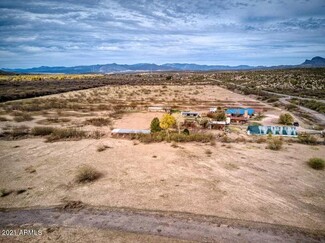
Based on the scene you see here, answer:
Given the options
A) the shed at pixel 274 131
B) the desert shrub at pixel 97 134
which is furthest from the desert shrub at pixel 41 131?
the shed at pixel 274 131

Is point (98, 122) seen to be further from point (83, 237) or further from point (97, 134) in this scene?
point (83, 237)

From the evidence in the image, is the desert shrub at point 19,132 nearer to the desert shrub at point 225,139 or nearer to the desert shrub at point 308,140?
the desert shrub at point 225,139

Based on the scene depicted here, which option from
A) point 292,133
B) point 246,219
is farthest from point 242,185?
point 292,133

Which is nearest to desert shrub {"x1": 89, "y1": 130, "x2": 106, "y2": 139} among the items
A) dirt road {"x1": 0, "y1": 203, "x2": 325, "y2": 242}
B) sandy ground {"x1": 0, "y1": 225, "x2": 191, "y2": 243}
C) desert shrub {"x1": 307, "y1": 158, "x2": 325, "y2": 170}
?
dirt road {"x1": 0, "y1": 203, "x2": 325, "y2": 242}

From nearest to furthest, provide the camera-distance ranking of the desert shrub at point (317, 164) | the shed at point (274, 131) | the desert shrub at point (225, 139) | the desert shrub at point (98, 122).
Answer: the desert shrub at point (317, 164) → the desert shrub at point (225, 139) → the shed at point (274, 131) → the desert shrub at point (98, 122)

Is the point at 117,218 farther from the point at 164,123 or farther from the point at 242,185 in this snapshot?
the point at 164,123

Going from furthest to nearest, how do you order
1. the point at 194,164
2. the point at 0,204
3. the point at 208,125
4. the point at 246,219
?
the point at 208,125, the point at 194,164, the point at 0,204, the point at 246,219
